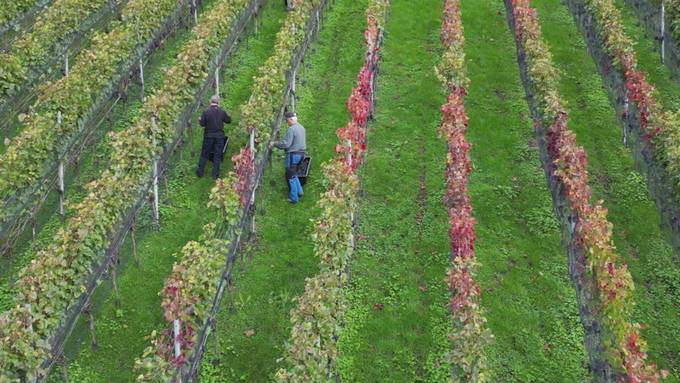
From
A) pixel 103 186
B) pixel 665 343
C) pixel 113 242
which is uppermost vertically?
pixel 103 186

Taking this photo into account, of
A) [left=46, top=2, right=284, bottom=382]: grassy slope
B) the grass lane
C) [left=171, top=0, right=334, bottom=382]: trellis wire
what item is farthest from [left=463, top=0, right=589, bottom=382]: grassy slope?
[left=46, top=2, right=284, bottom=382]: grassy slope


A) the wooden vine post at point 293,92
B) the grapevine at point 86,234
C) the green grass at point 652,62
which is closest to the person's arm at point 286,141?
the grapevine at point 86,234

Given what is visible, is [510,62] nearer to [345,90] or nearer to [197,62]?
Result: [345,90]

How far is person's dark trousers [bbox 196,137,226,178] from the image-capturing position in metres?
12.4

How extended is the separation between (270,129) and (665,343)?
7.27 metres

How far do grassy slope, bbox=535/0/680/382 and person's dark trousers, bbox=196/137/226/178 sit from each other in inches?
272

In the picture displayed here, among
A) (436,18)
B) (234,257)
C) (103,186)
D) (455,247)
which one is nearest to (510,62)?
(436,18)

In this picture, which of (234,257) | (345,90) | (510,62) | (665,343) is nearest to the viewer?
(665,343)

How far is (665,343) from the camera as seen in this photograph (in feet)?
32.0

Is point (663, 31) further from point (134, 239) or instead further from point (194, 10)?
point (134, 239)

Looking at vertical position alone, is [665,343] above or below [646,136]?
below

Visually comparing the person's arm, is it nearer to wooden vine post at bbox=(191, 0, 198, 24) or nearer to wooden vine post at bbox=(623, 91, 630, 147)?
wooden vine post at bbox=(623, 91, 630, 147)

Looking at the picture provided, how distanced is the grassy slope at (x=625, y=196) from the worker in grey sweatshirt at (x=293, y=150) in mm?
5435

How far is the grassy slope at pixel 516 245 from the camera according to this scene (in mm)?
9562
